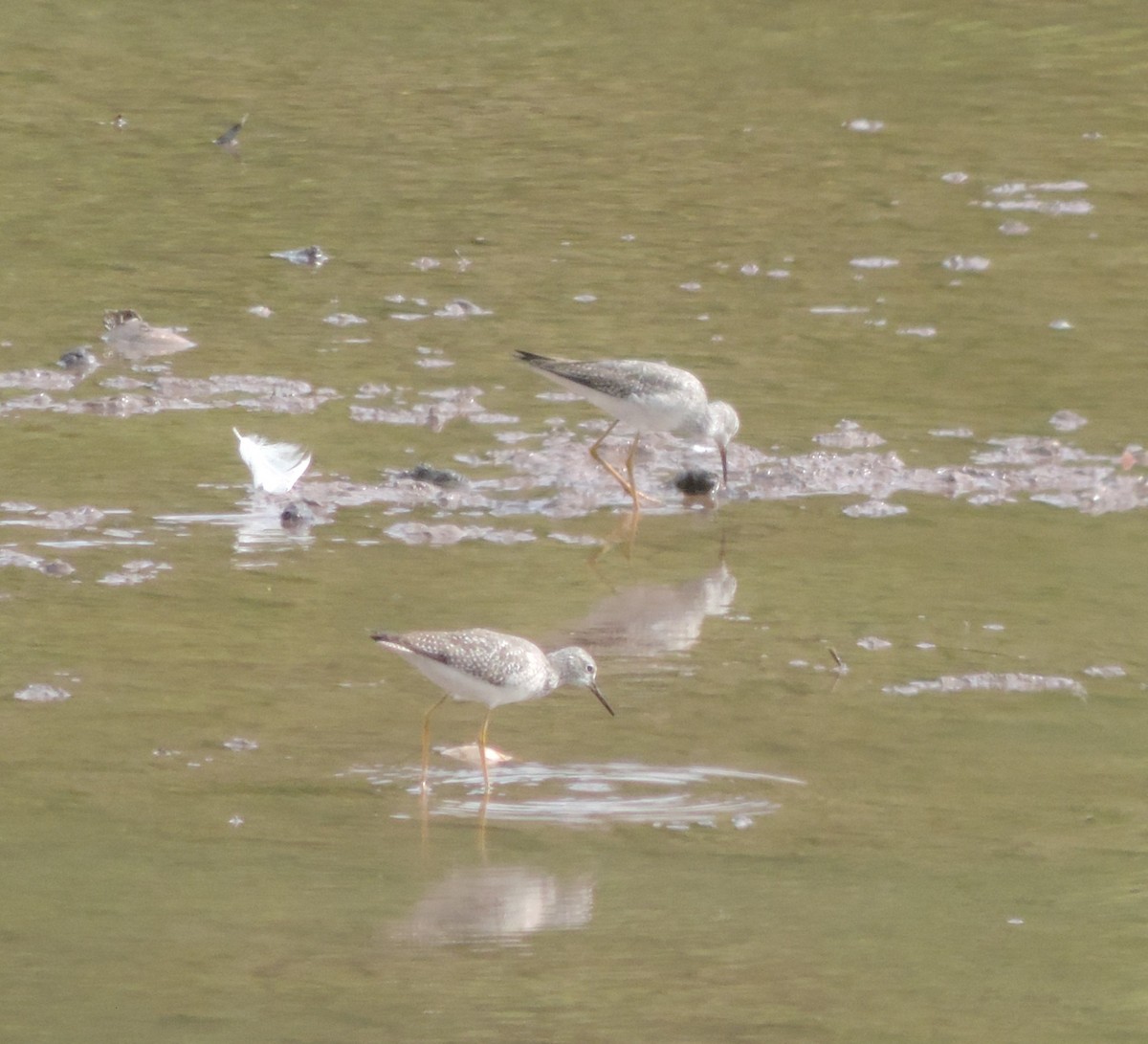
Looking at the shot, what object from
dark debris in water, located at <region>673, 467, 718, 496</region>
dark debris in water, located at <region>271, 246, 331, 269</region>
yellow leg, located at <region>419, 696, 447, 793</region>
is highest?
dark debris in water, located at <region>271, 246, 331, 269</region>

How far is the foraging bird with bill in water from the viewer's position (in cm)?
829

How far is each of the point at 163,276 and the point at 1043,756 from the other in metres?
6.13

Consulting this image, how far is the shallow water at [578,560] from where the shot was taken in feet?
15.8

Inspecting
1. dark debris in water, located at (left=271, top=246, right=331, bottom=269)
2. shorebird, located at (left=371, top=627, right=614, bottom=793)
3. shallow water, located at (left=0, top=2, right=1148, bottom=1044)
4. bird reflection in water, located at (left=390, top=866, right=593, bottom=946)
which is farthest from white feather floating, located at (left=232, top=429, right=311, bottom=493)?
bird reflection in water, located at (left=390, top=866, right=593, bottom=946)

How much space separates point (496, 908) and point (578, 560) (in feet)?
8.78

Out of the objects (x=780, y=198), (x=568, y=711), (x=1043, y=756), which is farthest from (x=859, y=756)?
(x=780, y=198)

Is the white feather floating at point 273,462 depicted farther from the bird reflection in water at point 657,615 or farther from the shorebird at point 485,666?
the shorebird at point 485,666

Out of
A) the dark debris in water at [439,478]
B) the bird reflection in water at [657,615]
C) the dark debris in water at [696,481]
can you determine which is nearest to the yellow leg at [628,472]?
the dark debris in water at [696,481]

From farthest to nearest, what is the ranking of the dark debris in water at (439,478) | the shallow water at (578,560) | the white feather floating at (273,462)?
the dark debris in water at (439,478) < the white feather floating at (273,462) < the shallow water at (578,560)

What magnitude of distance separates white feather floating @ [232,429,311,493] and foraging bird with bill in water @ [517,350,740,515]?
103 cm

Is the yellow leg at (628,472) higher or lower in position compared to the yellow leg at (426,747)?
lower

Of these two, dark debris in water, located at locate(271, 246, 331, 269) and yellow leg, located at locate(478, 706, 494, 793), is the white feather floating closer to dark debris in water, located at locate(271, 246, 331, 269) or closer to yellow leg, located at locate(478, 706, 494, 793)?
yellow leg, located at locate(478, 706, 494, 793)

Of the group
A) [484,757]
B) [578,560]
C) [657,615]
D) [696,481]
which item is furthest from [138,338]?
[484,757]

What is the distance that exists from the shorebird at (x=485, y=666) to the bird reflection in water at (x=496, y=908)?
0.59m
